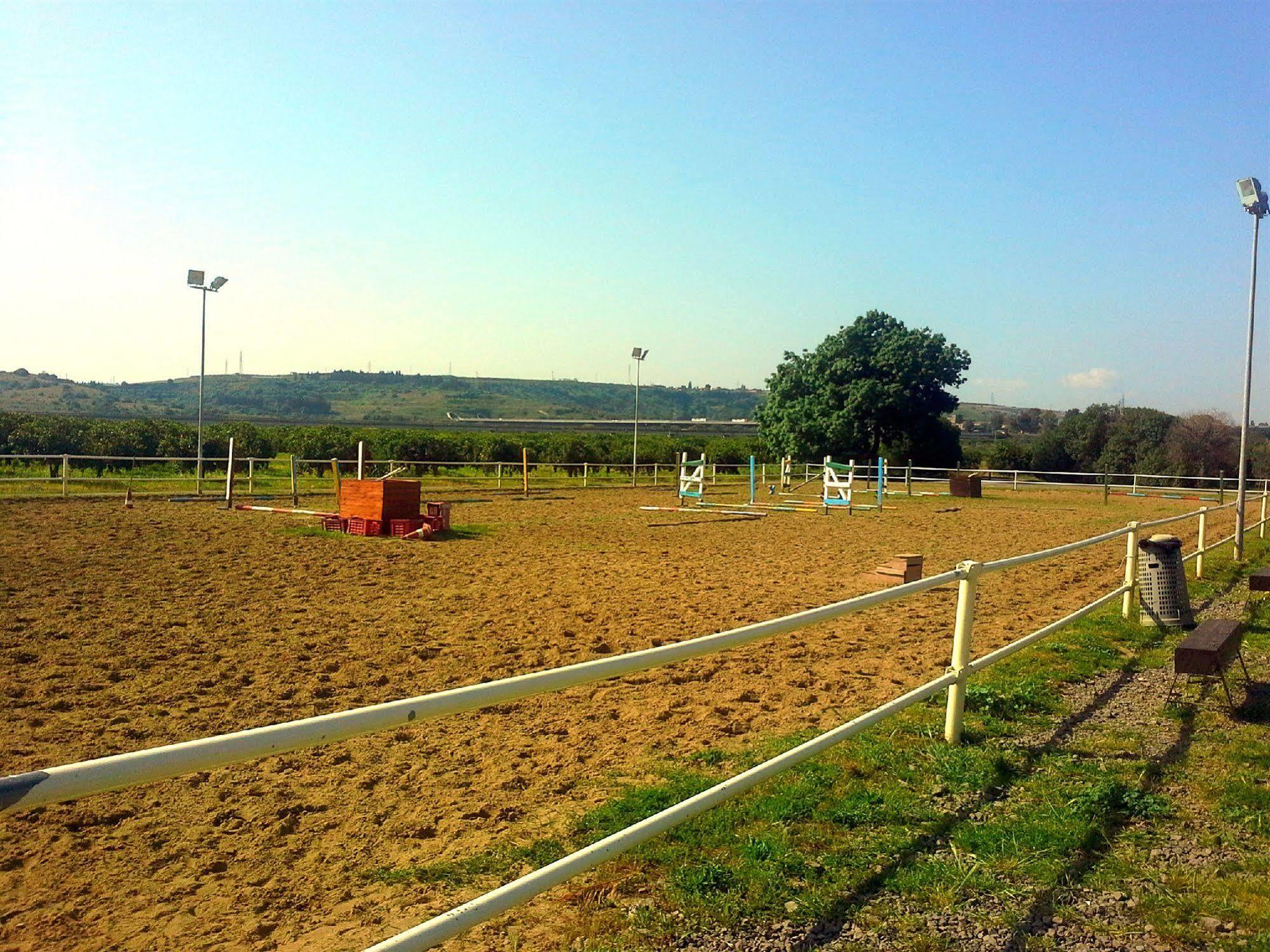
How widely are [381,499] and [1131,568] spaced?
37.8ft

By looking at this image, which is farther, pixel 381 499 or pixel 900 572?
pixel 381 499

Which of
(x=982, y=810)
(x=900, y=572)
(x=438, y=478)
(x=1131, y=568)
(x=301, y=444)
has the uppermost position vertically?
(x=301, y=444)

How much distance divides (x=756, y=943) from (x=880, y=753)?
198cm

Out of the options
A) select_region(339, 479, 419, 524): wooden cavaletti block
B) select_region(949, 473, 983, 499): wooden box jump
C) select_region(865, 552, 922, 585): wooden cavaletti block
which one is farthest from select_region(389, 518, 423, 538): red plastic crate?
select_region(949, 473, 983, 499): wooden box jump

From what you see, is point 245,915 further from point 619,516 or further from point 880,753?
point 619,516

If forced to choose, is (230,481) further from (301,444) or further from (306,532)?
(301,444)

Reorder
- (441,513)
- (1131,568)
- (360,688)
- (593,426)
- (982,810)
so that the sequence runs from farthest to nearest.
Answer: (593,426) → (441,513) → (1131,568) → (360,688) → (982,810)

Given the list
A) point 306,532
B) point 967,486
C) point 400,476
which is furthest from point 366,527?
point 967,486

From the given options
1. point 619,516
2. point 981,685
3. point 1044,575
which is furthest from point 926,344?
point 981,685

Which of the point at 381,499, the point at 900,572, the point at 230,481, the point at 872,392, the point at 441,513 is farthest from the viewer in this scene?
the point at 872,392

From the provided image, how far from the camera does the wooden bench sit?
5184 millimetres

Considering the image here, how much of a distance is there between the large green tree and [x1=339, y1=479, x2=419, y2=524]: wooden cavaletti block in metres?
28.7

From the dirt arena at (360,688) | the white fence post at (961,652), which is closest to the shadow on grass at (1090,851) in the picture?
the white fence post at (961,652)

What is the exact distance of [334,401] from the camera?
161 metres
